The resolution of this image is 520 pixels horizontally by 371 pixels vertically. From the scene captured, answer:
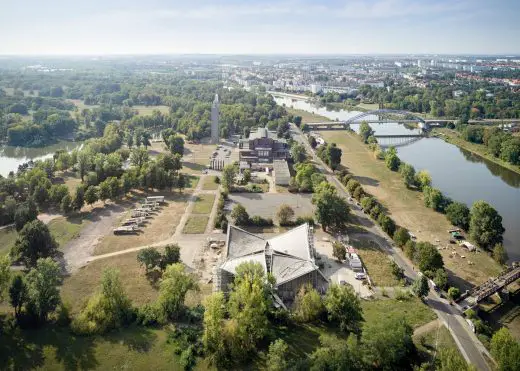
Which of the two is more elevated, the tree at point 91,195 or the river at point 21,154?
the tree at point 91,195

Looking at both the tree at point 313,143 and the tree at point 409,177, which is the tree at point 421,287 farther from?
the tree at point 313,143

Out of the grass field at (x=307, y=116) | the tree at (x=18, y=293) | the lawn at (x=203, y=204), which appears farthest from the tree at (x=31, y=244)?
the grass field at (x=307, y=116)

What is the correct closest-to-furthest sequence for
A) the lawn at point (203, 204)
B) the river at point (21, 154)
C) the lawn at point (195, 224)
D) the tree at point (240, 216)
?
the lawn at point (195, 224) < the tree at point (240, 216) < the lawn at point (203, 204) < the river at point (21, 154)

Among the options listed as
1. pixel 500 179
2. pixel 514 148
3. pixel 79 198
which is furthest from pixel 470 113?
pixel 79 198

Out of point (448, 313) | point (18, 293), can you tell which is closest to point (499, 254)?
point (448, 313)

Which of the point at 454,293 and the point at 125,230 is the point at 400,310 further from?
the point at 125,230

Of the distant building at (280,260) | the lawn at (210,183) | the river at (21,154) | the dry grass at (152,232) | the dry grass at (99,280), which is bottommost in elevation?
the dry grass at (99,280)

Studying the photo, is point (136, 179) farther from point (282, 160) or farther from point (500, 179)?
point (500, 179)

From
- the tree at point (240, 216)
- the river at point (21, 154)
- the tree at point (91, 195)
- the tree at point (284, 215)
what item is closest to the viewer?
the tree at point (240, 216)
